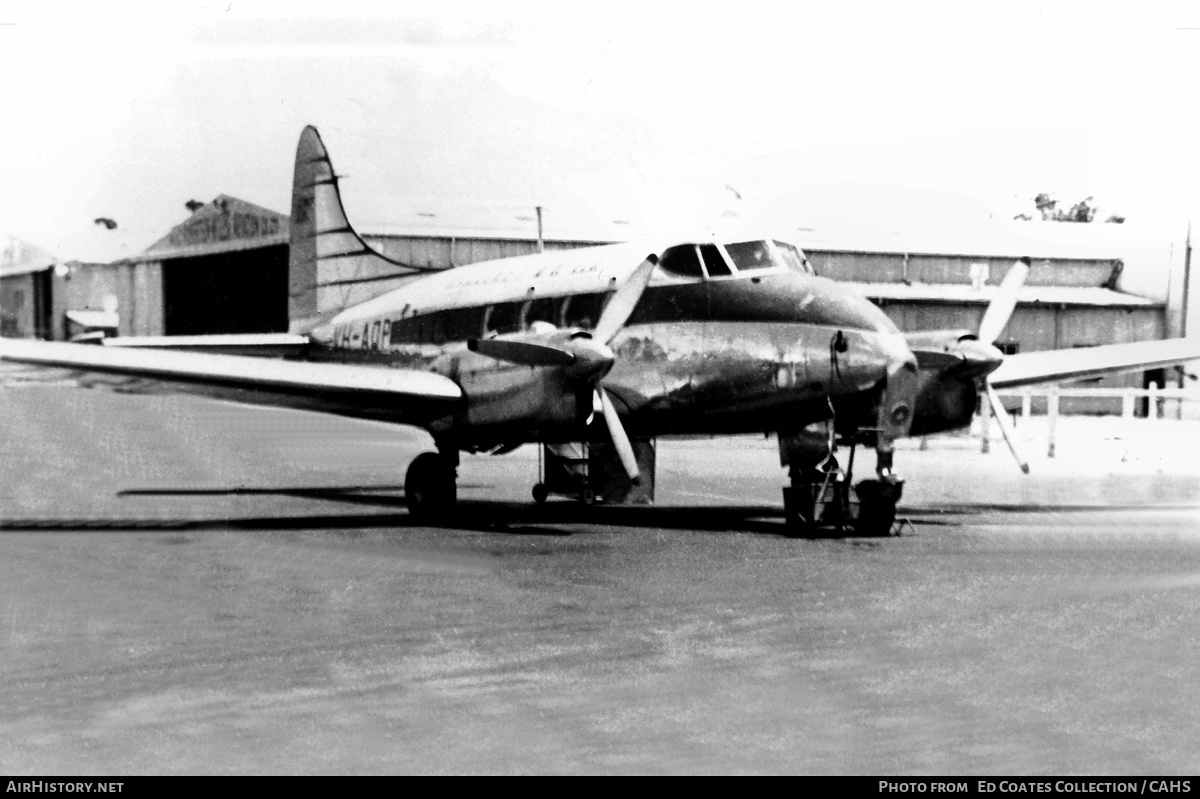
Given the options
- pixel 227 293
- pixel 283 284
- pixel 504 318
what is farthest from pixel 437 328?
pixel 227 293

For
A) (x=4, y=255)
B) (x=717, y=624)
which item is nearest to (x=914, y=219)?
(x=717, y=624)

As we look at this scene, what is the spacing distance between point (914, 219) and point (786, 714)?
13101mm

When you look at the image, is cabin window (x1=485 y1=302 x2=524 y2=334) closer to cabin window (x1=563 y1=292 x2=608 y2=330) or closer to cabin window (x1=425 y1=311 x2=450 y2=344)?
cabin window (x1=563 y1=292 x2=608 y2=330)

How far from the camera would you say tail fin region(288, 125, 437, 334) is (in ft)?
78.3

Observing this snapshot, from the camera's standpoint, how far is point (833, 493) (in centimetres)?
1764

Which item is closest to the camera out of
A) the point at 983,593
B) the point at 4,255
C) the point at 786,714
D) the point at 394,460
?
the point at 786,714

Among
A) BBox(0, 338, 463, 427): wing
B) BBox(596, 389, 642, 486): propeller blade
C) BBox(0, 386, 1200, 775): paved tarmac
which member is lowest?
BBox(0, 386, 1200, 775): paved tarmac

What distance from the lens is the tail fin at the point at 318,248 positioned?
2386cm

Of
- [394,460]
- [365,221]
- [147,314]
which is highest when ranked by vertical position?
[365,221]

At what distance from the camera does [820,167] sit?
15656 mm

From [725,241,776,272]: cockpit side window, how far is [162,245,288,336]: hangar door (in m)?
7.54

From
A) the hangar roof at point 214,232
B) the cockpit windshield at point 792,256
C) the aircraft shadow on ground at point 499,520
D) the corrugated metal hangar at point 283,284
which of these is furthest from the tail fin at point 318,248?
the cockpit windshield at point 792,256

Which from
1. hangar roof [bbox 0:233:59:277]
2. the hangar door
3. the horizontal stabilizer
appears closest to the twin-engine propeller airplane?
hangar roof [bbox 0:233:59:277]
